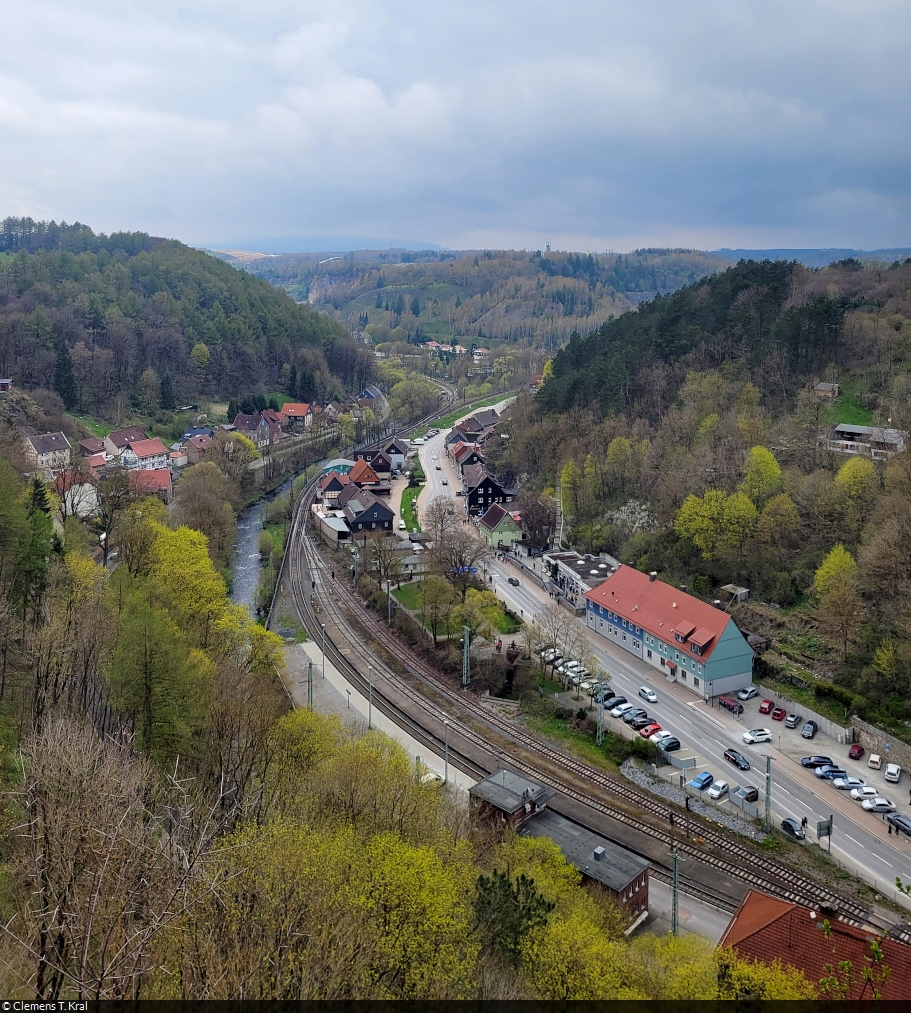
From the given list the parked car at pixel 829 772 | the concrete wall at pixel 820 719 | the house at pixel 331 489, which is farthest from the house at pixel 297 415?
the parked car at pixel 829 772

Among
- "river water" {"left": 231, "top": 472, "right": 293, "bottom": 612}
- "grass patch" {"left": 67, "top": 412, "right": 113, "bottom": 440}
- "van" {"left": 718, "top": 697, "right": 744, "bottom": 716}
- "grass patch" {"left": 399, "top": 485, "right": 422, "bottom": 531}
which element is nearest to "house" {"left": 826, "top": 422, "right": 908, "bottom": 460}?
"van" {"left": 718, "top": 697, "right": 744, "bottom": 716}

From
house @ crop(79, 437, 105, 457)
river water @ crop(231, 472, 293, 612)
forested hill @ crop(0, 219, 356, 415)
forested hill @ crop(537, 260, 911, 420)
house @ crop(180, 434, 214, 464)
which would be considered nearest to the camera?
river water @ crop(231, 472, 293, 612)

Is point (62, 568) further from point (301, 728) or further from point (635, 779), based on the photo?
point (635, 779)

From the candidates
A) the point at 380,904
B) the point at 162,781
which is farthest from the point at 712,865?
the point at 162,781

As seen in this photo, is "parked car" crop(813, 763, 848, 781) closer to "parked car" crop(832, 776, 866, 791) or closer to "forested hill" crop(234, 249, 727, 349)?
"parked car" crop(832, 776, 866, 791)

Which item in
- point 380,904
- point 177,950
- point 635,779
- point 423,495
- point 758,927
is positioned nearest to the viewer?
point 177,950

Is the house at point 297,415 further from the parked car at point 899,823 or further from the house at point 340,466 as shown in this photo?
the parked car at point 899,823

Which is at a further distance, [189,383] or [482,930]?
[189,383]
